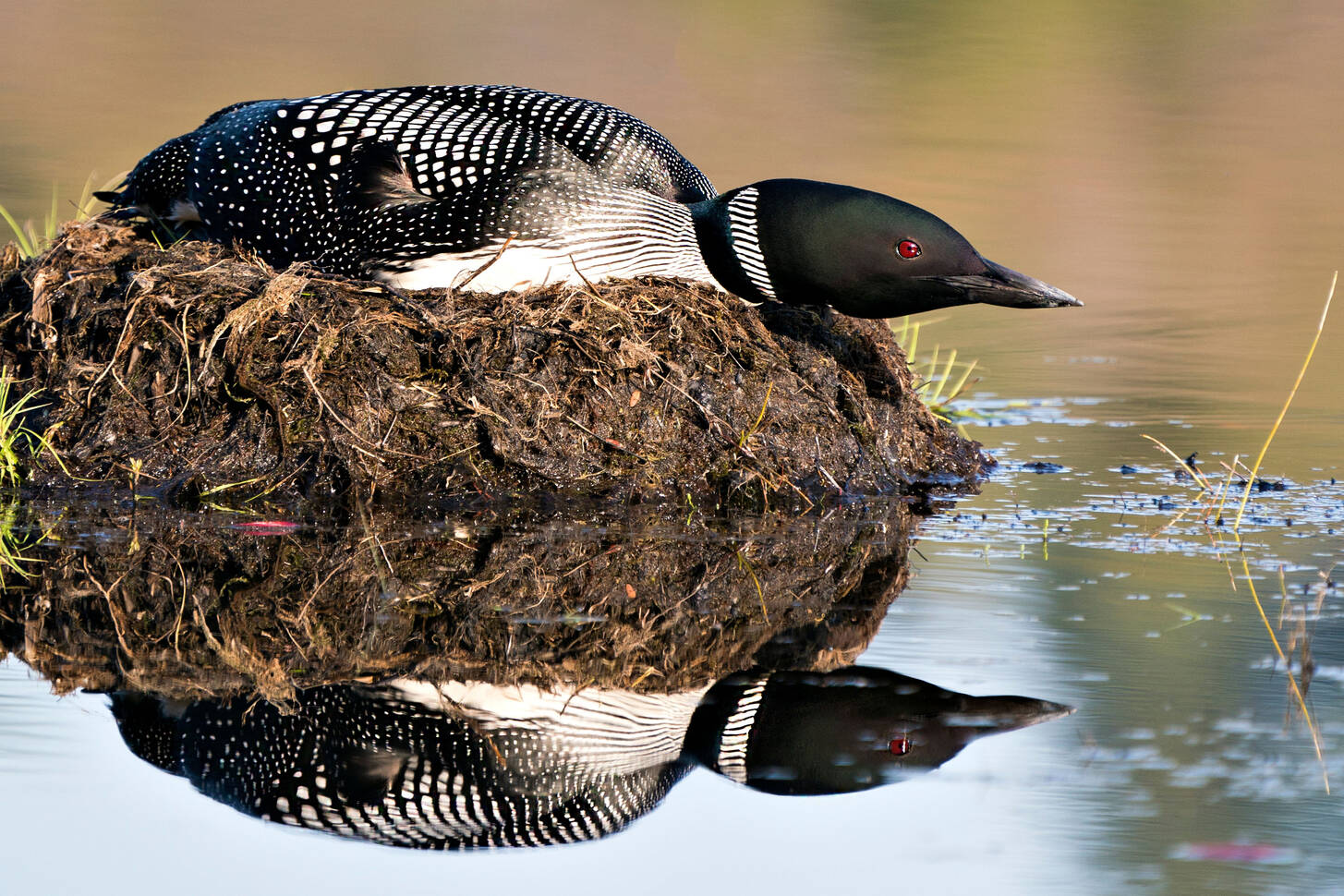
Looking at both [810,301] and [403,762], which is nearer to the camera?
[403,762]

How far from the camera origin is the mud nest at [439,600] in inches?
143

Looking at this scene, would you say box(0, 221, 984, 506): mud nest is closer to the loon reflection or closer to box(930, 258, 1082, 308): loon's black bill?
box(930, 258, 1082, 308): loon's black bill

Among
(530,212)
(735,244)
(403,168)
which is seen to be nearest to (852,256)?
(735,244)

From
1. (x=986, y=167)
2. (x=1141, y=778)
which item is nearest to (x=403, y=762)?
(x=1141, y=778)

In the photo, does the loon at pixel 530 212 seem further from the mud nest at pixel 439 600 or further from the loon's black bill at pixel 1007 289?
the mud nest at pixel 439 600

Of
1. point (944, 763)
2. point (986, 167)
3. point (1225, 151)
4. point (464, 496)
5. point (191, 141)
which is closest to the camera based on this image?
point (944, 763)

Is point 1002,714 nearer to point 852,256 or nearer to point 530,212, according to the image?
point 852,256

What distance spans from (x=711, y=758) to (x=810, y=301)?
2.43m

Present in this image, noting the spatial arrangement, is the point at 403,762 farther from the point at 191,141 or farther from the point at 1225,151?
the point at 1225,151

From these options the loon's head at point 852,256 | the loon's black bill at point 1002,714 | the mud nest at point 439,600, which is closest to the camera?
the loon's black bill at point 1002,714

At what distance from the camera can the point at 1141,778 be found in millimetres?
3078

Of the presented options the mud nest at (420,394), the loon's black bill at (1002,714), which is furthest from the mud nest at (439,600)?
the loon's black bill at (1002,714)

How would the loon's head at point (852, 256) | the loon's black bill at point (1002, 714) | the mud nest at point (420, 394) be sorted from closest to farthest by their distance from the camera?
the loon's black bill at point (1002, 714) < the mud nest at point (420, 394) < the loon's head at point (852, 256)

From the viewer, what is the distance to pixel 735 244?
17.8 feet
